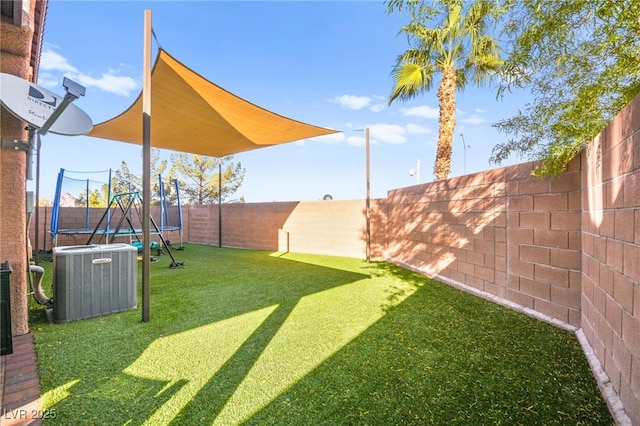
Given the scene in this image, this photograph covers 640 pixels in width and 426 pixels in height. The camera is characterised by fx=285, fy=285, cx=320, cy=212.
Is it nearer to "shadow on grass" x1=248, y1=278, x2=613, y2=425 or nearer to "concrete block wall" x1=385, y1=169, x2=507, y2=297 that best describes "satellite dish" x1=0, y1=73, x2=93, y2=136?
"shadow on grass" x1=248, y1=278, x2=613, y2=425

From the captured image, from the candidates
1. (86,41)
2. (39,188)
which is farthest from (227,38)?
(39,188)

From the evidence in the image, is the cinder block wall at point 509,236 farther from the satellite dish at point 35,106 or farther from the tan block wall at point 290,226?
the satellite dish at point 35,106

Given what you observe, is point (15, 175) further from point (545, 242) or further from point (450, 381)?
point (545, 242)

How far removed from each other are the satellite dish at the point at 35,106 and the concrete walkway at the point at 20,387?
186 cm

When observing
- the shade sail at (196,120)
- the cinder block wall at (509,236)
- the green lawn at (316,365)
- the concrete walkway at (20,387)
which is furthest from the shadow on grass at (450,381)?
the shade sail at (196,120)

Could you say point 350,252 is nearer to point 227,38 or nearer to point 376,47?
point 376,47

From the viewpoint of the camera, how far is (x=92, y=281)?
9.65 ft

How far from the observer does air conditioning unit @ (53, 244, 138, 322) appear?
9.08ft

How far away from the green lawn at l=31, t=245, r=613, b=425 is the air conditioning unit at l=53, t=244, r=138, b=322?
150 millimetres

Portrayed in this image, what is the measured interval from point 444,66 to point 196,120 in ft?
17.9

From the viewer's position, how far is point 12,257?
2480 millimetres

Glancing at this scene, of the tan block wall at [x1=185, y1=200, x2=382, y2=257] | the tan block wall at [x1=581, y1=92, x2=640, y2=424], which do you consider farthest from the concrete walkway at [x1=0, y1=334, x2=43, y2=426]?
the tan block wall at [x1=185, y1=200, x2=382, y2=257]

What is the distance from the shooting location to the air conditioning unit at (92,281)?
2.77 m

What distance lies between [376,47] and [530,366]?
8.03 metres
